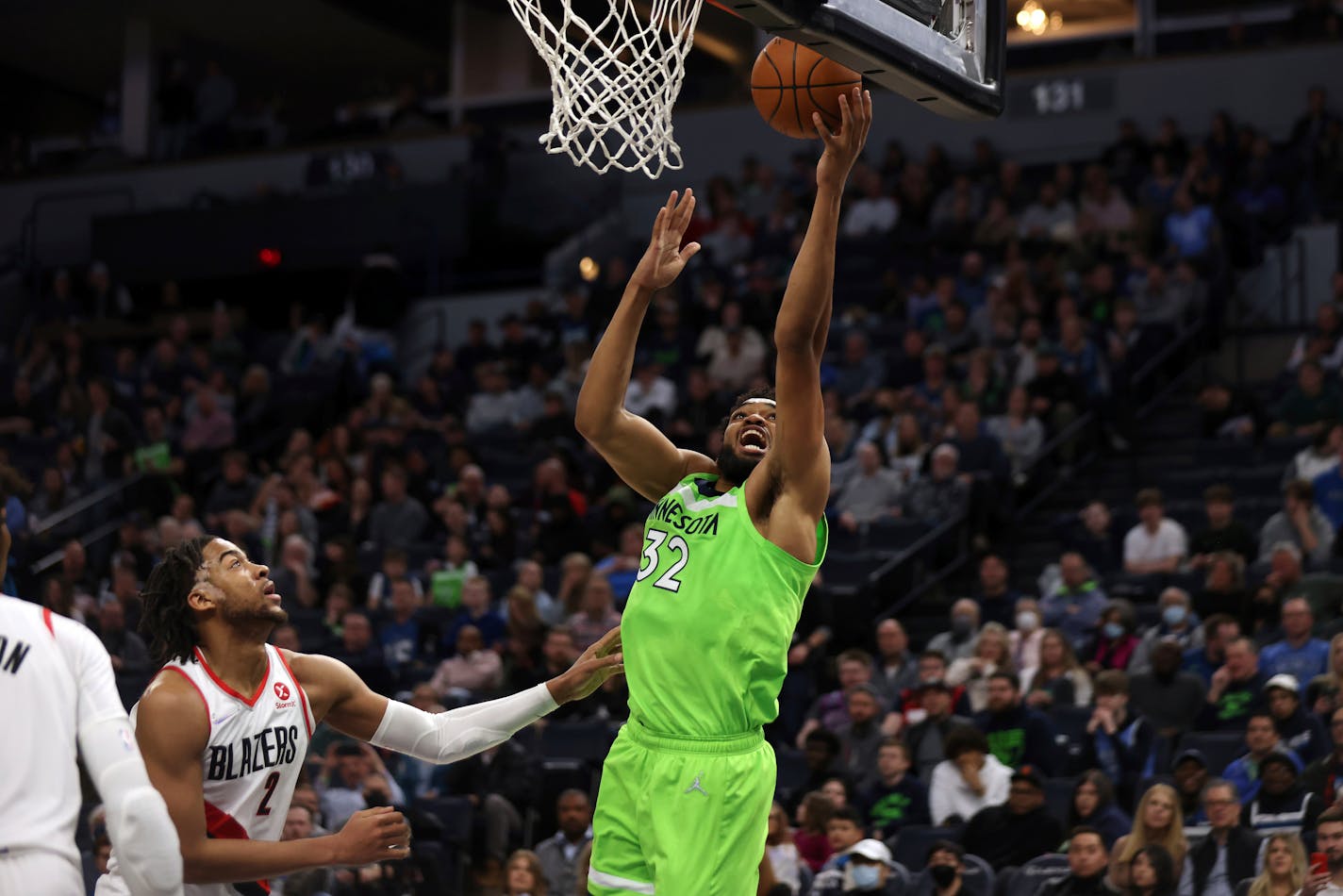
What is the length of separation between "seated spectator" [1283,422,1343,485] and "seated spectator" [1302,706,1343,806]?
10.8ft

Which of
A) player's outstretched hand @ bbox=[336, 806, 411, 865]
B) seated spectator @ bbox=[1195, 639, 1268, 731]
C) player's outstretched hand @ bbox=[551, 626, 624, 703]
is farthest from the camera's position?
seated spectator @ bbox=[1195, 639, 1268, 731]

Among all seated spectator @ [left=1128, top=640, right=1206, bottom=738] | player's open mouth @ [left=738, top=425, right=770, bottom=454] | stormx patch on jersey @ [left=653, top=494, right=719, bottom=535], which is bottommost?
seated spectator @ [left=1128, top=640, right=1206, bottom=738]

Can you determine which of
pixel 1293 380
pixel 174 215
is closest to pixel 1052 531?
pixel 1293 380

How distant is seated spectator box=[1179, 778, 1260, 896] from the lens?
8.08m

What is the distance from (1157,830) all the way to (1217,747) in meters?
1.26

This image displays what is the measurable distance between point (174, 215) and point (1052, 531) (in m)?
11.7

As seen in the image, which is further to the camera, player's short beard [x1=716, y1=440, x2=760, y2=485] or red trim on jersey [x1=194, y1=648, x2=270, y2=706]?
player's short beard [x1=716, y1=440, x2=760, y2=485]

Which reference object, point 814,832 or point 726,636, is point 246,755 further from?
point 814,832

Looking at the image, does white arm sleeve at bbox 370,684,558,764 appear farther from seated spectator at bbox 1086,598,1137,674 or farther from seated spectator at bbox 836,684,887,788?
seated spectator at bbox 1086,598,1137,674

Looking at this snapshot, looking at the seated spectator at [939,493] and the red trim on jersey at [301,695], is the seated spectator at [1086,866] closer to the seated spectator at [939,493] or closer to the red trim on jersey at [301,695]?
the red trim on jersey at [301,695]

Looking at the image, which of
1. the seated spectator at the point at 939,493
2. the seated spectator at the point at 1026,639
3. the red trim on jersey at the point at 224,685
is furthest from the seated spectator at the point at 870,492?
the red trim on jersey at the point at 224,685

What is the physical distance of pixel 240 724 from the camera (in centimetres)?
471

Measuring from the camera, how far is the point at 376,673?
11.9 m

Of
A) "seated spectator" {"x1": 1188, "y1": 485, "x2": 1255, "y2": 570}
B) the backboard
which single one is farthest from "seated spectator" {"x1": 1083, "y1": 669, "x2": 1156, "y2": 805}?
the backboard
